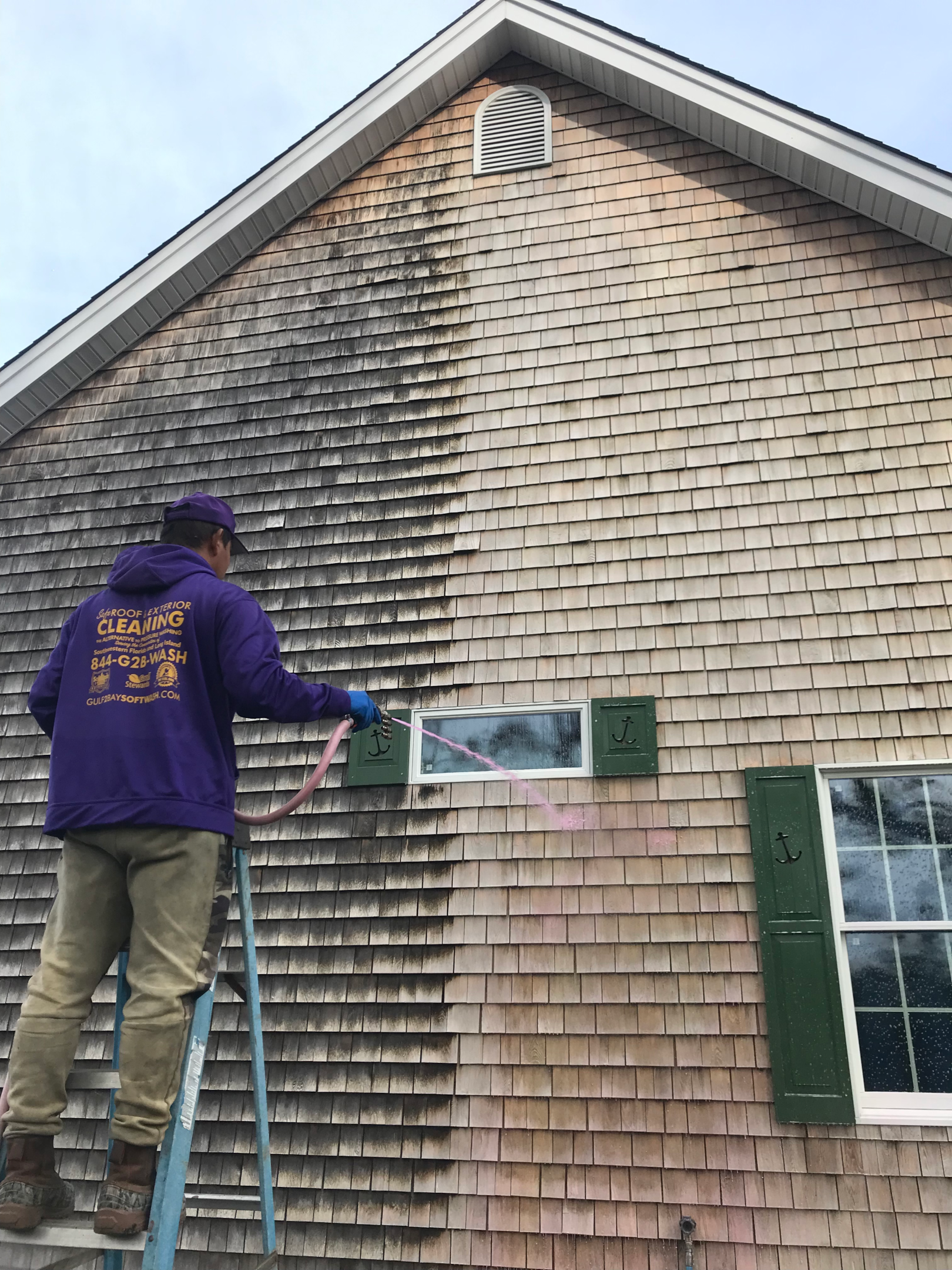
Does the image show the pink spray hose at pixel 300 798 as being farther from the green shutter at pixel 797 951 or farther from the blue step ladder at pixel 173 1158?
the green shutter at pixel 797 951

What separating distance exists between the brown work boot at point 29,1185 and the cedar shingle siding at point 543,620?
1.96 meters

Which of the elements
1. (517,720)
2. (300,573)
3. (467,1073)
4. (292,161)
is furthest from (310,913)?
(292,161)

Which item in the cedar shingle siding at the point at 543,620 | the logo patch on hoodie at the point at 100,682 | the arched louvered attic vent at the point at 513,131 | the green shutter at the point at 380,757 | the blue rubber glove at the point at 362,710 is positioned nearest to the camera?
the logo patch on hoodie at the point at 100,682

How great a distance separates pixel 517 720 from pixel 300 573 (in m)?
1.51

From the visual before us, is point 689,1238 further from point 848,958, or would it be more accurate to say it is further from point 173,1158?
point 173,1158

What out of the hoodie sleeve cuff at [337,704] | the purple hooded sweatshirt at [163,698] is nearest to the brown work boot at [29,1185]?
the purple hooded sweatshirt at [163,698]

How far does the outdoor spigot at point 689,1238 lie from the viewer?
382cm

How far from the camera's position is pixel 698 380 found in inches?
206

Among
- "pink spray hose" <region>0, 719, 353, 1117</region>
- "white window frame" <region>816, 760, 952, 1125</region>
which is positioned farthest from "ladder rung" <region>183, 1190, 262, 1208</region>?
"white window frame" <region>816, 760, 952, 1125</region>

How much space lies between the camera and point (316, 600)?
538 cm

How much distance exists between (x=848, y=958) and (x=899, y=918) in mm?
278

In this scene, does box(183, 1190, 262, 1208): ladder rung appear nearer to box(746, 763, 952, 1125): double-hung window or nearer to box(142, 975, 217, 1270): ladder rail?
box(142, 975, 217, 1270): ladder rail

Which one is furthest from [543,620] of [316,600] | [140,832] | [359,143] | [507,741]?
[359,143]

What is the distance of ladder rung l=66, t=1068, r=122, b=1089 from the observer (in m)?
2.62
